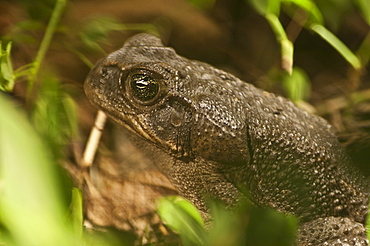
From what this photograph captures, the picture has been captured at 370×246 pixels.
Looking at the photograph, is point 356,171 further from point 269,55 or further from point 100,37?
point 269,55

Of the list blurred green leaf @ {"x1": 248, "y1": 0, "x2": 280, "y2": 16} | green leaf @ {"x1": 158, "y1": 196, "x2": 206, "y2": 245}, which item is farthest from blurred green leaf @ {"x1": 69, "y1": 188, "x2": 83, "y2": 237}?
blurred green leaf @ {"x1": 248, "y1": 0, "x2": 280, "y2": 16}

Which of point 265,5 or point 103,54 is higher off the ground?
point 265,5

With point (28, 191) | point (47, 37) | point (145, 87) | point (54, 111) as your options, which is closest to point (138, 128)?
point (145, 87)

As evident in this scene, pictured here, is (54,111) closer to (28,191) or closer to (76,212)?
(76,212)

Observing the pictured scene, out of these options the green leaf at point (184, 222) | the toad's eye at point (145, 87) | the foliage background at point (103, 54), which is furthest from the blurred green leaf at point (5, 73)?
the green leaf at point (184, 222)

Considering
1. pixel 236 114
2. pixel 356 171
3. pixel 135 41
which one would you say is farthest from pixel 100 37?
pixel 356 171
